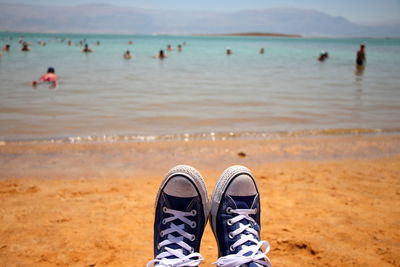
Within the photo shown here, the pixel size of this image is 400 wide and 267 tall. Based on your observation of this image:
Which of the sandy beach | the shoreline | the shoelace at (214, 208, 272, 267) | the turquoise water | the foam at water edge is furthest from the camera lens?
the turquoise water

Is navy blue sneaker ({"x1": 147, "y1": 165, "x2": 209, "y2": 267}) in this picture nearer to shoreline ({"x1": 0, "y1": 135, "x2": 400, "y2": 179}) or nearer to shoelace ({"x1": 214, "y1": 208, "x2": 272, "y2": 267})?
shoelace ({"x1": 214, "y1": 208, "x2": 272, "y2": 267})

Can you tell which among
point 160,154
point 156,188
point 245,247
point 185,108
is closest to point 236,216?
point 245,247

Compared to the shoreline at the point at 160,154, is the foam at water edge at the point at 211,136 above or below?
above

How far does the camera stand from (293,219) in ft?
8.46

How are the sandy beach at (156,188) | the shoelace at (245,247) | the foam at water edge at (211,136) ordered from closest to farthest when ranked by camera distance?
the shoelace at (245,247)
the sandy beach at (156,188)
the foam at water edge at (211,136)

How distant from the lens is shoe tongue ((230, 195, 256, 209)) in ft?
6.93

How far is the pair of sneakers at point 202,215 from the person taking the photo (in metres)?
1.89

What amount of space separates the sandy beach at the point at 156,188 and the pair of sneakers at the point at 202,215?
11.3 inches

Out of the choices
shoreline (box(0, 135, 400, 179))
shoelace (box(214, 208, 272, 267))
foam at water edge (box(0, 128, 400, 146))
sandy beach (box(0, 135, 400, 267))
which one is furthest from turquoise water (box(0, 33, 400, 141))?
shoelace (box(214, 208, 272, 267))

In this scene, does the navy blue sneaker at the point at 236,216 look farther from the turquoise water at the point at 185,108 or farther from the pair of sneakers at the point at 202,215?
the turquoise water at the point at 185,108

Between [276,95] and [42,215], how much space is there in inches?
281

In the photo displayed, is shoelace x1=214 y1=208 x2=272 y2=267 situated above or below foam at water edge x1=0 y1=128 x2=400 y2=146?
below

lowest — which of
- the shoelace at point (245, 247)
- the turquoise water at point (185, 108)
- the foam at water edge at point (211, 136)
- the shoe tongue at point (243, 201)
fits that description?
the shoelace at point (245, 247)

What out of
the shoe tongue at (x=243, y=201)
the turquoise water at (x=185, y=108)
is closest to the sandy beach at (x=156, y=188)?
the shoe tongue at (x=243, y=201)
